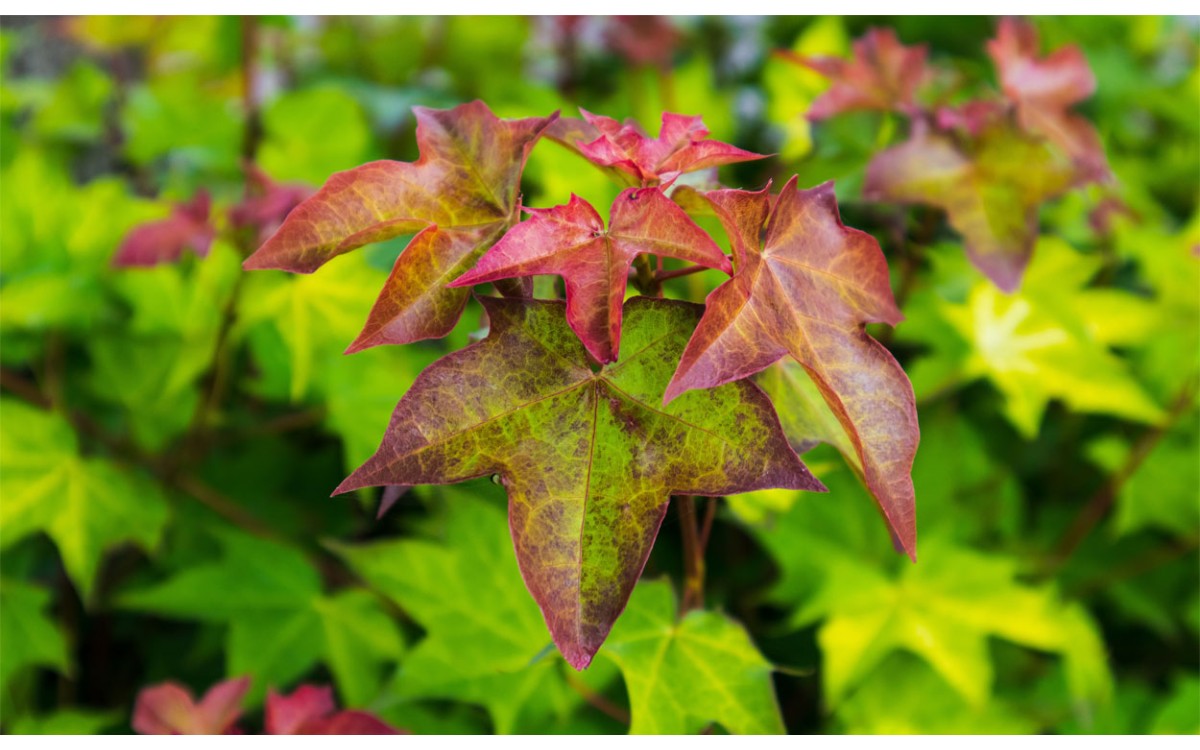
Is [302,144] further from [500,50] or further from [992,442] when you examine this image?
[992,442]

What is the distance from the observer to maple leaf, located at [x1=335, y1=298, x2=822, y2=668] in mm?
461

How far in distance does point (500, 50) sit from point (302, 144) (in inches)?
19.0

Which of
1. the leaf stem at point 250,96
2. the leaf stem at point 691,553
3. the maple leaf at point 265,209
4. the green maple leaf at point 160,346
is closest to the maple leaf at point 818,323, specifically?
the leaf stem at point 691,553

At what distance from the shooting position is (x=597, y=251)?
463 millimetres

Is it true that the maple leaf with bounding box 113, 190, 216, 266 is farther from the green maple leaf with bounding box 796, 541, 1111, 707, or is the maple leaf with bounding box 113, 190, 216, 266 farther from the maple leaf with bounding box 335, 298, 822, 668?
the green maple leaf with bounding box 796, 541, 1111, 707

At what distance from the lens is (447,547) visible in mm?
830

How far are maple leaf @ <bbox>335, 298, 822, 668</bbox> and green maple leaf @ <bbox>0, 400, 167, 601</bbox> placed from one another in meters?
0.55

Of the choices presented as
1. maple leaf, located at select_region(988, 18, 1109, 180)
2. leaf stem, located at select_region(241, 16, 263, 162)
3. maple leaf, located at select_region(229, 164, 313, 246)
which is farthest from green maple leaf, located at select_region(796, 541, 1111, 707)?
leaf stem, located at select_region(241, 16, 263, 162)

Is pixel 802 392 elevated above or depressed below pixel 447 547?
above

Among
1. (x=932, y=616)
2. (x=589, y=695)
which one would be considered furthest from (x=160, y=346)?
(x=932, y=616)

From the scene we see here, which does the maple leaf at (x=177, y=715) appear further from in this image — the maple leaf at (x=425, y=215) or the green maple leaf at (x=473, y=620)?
the maple leaf at (x=425, y=215)

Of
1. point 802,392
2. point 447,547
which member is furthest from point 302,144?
point 802,392

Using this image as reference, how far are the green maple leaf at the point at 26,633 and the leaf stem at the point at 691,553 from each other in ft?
2.07

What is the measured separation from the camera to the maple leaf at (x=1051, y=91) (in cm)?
84
